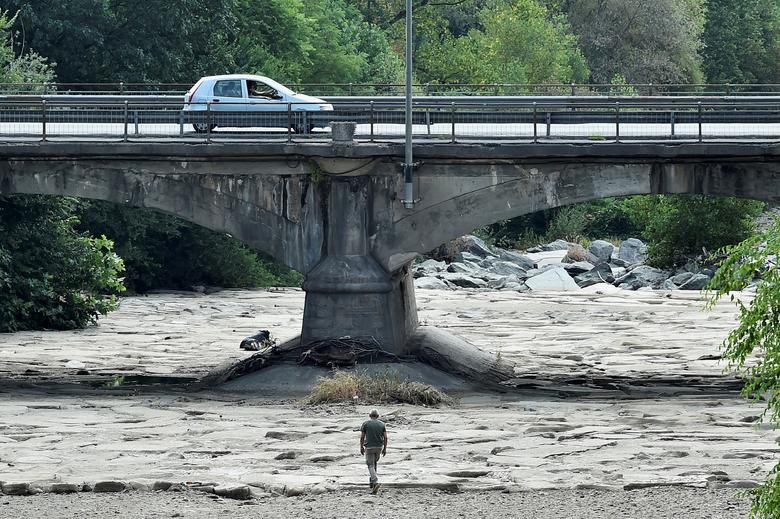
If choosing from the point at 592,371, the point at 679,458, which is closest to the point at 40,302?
the point at 592,371

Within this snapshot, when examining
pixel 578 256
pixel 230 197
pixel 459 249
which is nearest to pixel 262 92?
pixel 230 197

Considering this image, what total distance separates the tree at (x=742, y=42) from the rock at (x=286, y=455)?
7971 centimetres

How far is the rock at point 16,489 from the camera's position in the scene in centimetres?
2514

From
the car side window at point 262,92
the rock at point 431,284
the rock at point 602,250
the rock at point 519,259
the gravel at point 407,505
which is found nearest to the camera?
the gravel at point 407,505

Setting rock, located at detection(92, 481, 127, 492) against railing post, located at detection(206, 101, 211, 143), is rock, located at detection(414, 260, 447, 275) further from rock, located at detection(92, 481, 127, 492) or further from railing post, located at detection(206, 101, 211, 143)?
rock, located at detection(92, 481, 127, 492)

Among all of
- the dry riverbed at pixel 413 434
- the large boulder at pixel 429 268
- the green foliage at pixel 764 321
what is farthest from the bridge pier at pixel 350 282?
the large boulder at pixel 429 268

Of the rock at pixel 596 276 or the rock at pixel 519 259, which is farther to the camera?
the rock at pixel 519 259

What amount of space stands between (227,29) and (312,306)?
98.0 feet

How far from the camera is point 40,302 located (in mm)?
48500

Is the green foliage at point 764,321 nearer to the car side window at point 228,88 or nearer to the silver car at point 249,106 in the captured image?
the silver car at point 249,106

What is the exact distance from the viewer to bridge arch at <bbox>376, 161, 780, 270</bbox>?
3588 centimetres

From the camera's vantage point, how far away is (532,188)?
36.3 metres

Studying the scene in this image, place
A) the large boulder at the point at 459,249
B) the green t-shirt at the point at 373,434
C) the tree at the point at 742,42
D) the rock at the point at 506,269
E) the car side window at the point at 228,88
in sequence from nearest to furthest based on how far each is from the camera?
the green t-shirt at the point at 373,434
the car side window at the point at 228,88
the rock at the point at 506,269
the large boulder at the point at 459,249
the tree at the point at 742,42

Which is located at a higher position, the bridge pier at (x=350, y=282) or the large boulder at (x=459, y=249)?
the bridge pier at (x=350, y=282)
